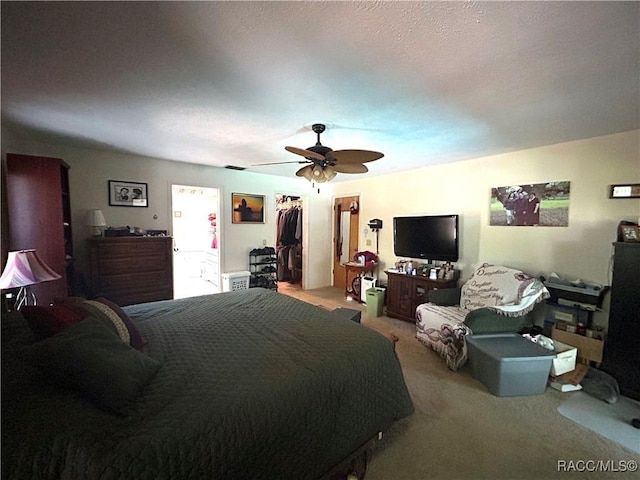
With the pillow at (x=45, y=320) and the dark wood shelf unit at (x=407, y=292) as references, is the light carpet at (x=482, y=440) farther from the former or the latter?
the pillow at (x=45, y=320)

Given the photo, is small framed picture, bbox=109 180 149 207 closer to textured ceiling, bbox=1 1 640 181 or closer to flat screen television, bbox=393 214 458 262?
textured ceiling, bbox=1 1 640 181

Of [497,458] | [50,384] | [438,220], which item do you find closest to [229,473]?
[50,384]

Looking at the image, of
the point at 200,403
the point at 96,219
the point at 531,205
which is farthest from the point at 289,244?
the point at 200,403

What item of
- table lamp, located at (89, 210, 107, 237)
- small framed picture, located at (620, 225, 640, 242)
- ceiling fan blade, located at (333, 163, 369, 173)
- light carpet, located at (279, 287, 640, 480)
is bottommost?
light carpet, located at (279, 287, 640, 480)

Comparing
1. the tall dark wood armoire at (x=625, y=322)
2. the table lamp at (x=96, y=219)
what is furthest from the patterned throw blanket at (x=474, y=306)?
the table lamp at (x=96, y=219)

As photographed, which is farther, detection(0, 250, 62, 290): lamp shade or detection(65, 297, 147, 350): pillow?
detection(0, 250, 62, 290): lamp shade

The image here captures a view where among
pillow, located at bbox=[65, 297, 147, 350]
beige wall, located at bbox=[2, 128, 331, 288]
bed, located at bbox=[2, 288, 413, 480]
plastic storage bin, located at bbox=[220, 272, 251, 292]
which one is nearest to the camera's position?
bed, located at bbox=[2, 288, 413, 480]

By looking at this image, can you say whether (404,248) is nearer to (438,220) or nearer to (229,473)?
(438,220)

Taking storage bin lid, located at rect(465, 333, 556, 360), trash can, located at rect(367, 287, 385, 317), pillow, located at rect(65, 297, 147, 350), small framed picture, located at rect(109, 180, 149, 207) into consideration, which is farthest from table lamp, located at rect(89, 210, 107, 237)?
storage bin lid, located at rect(465, 333, 556, 360)

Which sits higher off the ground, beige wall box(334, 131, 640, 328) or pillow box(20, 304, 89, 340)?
beige wall box(334, 131, 640, 328)

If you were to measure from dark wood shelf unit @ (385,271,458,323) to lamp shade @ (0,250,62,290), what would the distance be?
377 cm

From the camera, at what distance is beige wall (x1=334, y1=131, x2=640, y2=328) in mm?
2650

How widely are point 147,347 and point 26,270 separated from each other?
108 cm

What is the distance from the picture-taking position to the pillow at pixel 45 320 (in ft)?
4.13
